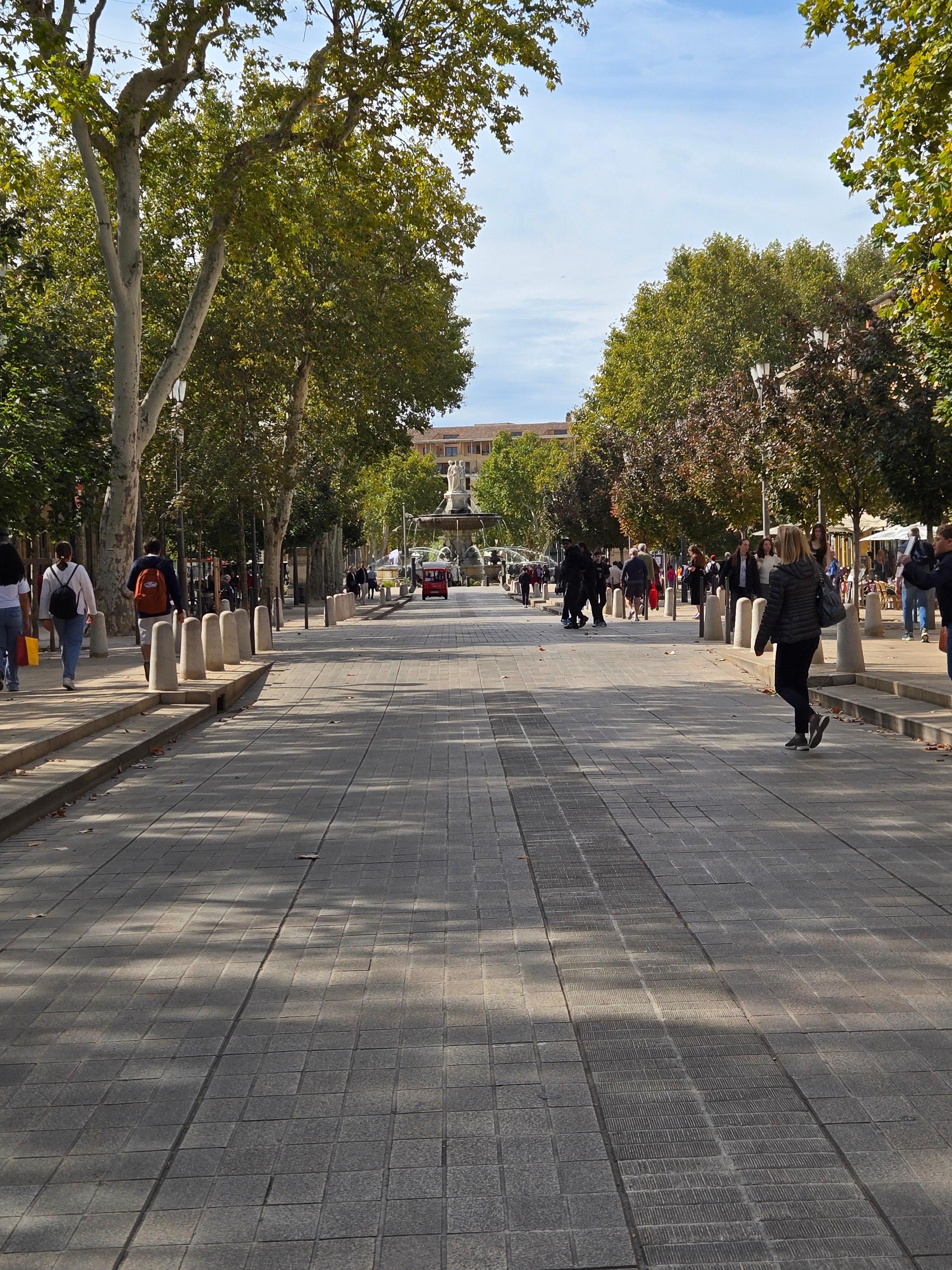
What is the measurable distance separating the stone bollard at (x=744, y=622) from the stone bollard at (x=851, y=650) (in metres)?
6.07

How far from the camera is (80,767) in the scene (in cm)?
1130

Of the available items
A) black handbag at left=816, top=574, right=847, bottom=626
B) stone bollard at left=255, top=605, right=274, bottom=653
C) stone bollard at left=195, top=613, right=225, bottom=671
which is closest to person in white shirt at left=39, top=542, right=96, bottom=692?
stone bollard at left=195, top=613, right=225, bottom=671

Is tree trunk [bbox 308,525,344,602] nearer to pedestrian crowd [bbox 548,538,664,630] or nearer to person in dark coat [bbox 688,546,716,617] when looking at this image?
person in dark coat [bbox 688,546,716,617]

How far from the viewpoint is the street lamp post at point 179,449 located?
3006 cm

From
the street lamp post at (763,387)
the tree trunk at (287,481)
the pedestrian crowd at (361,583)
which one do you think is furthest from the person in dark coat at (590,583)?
the pedestrian crowd at (361,583)

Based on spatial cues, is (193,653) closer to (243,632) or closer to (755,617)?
(243,632)

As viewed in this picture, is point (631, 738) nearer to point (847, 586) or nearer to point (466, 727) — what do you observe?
point (466, 727)

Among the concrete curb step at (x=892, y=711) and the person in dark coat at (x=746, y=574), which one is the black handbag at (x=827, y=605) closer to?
the concrete curb step at (x=892, y=711)

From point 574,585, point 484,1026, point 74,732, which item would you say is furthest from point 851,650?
point 574,585

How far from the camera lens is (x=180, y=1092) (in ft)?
14.6

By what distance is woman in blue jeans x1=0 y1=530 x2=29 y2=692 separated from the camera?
1683 centimetres

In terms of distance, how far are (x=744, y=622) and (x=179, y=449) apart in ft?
46.4

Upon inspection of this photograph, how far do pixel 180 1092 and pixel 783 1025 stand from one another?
1.91m

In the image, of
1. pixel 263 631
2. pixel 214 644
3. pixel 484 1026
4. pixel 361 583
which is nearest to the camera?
pixel 484 1026
